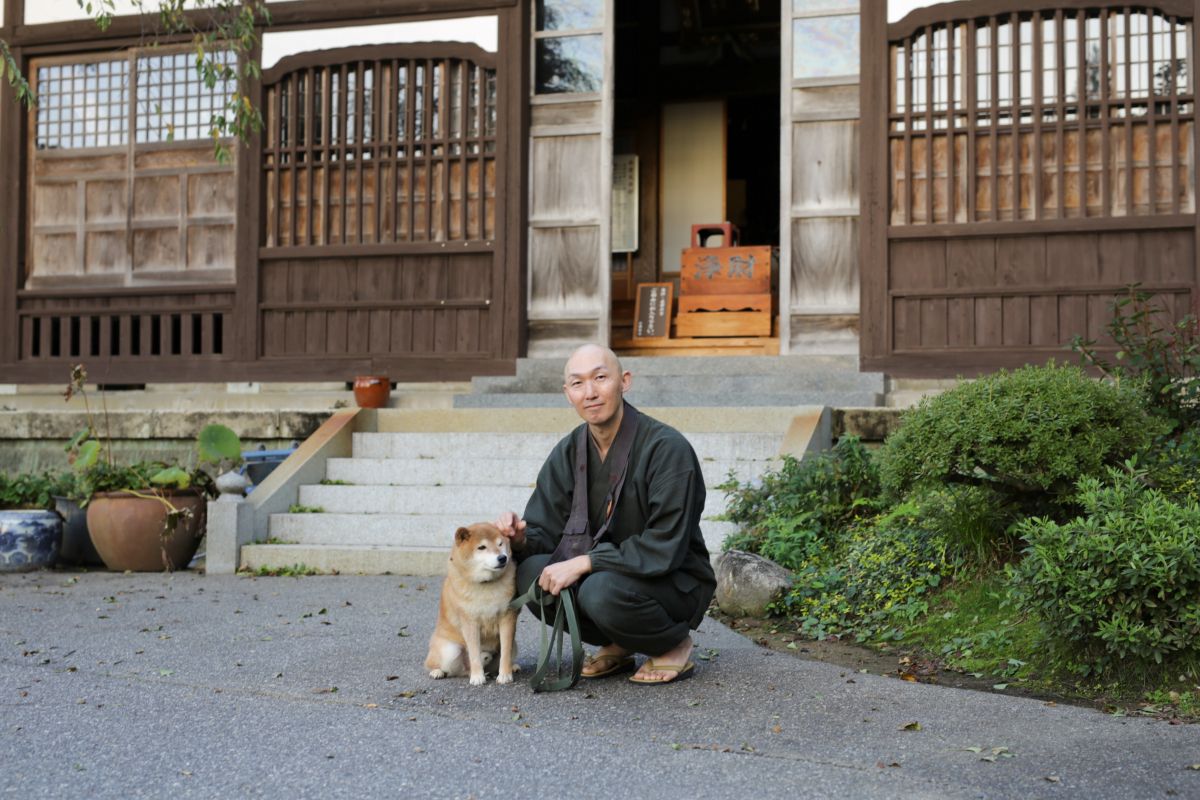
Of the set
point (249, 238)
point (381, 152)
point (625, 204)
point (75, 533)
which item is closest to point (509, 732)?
point (75, 533)

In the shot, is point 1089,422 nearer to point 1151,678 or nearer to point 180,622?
point 1151,678

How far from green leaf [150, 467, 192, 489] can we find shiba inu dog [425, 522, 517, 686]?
413 cm

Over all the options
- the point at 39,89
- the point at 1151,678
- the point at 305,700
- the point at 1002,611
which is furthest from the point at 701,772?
the point at 39,89

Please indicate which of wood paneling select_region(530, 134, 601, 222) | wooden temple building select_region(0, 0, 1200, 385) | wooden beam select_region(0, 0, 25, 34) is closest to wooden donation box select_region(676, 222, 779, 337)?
wooden temple building select_region(0, 0, 1200, 385)

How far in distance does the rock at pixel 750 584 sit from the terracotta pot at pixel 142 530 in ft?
12.4

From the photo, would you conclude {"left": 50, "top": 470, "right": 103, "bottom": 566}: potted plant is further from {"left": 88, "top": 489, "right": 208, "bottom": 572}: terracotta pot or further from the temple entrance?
the temple entrance

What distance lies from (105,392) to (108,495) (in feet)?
11.0

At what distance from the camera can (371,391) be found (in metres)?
9.65

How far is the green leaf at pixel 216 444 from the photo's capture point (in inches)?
331

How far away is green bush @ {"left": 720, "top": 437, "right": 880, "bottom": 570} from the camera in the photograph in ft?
20.5

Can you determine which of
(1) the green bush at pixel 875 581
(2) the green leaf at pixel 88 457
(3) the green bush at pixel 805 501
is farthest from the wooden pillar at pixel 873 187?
(2) the green leaf at pixel 88 457

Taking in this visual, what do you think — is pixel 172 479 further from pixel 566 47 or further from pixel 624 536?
pixel 566 47

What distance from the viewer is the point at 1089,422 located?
4984mm

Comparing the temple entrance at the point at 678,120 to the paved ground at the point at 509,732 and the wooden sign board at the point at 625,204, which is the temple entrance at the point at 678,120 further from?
the paved ground at the point at 509,732
